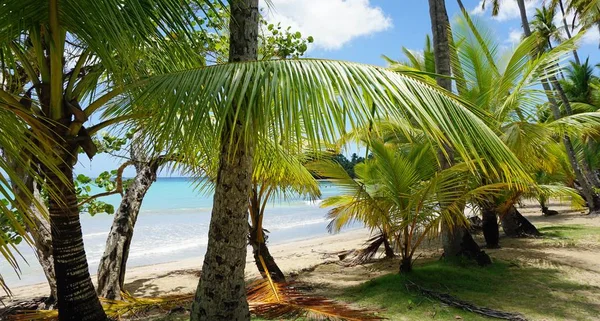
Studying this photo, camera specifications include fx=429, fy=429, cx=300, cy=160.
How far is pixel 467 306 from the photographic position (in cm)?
418

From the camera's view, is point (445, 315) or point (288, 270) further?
point (288, 270)

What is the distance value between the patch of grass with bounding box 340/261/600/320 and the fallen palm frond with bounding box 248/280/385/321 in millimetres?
524

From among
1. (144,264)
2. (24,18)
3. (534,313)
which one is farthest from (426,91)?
(144,264)

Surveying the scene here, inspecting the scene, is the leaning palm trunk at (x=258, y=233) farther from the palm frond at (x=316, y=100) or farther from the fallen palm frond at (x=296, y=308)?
the palm frond at (x=316, y=100)

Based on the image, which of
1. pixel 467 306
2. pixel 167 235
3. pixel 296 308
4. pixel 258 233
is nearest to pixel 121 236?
pixel 258 233

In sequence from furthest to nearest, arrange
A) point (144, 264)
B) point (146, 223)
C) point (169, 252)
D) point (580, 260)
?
point (146, 223) → point (169, 252) → point (144, 264) → point (580, 260)

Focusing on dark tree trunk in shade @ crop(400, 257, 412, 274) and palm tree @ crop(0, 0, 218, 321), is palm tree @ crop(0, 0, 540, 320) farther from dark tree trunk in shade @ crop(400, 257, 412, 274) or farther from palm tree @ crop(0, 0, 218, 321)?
dark tree trunk in shade @ crop(400, 257, 412, 274)

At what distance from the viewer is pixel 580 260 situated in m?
6.32

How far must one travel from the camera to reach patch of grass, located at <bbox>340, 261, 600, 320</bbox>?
4.12 m

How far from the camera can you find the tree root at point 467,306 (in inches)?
152

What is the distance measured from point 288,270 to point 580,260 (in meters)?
4.79

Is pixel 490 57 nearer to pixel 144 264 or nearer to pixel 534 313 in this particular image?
pixel 534 313

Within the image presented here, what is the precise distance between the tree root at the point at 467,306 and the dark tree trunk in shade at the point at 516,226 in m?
4.92

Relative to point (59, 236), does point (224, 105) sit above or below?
above
